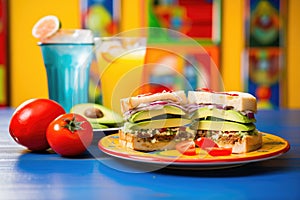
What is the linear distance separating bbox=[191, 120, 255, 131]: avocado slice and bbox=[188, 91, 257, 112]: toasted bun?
0.13 feet

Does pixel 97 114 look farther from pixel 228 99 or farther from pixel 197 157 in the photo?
pixel 197 157

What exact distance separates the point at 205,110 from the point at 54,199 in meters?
0.58

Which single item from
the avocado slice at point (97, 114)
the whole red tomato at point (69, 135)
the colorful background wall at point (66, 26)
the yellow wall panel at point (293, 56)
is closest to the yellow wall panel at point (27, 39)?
the colorful background wall at point (66, 26)

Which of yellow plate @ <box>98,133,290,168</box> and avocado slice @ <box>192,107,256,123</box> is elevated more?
avocado slice @ <box>192,107,256,123</box>

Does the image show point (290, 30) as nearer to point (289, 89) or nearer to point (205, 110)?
point (289, 89)

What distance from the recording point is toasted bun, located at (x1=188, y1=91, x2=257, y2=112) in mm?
1241

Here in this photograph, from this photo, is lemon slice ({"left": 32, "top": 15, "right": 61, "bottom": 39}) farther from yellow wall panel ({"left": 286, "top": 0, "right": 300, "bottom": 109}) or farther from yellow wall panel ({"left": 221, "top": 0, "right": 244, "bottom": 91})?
yellow wall panel ({"left": 286, "top": 0, "right": 300, "bottom": 109})

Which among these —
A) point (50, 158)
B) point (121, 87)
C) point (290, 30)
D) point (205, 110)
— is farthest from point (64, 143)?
point (290, 30)

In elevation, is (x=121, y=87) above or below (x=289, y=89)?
above

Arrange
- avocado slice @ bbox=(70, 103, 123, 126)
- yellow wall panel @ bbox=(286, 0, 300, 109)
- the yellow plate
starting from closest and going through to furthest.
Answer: the yellow plate
avocado slice @ bbox=(70, 103, 123, 126)
yellow wall panel @ bbox=(286, 0, 300, 109)

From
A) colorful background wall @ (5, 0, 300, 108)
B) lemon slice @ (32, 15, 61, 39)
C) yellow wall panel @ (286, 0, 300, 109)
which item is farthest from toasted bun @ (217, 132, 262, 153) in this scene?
yellow wall panel @ (286, 0, 300, 109)

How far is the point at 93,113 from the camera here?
57.8 inches

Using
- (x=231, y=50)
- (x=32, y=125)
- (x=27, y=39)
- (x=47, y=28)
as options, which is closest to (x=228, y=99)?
(x=32, y=125)

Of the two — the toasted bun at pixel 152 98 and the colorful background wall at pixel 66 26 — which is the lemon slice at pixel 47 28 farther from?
the colorful background wall at pixel 66 26
